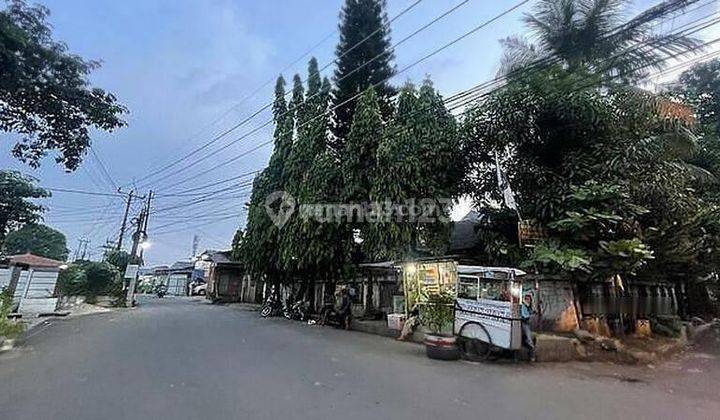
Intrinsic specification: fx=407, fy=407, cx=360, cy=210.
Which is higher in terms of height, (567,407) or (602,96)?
(602,96)

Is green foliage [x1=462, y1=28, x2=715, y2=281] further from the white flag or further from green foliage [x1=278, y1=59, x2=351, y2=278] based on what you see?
green foliage [x1=278, y1=59, x2=351, y2=278]

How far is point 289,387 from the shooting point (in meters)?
5.78

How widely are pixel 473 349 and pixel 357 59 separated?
14.3 m

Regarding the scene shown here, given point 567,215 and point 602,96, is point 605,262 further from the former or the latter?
point 602,96

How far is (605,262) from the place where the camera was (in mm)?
9984

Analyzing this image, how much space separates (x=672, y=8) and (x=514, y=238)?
27.3 ft

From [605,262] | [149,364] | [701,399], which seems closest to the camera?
[701,399]

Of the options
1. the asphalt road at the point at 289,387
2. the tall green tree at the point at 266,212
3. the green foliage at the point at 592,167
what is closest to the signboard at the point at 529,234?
the green foliage at the point at 592,167

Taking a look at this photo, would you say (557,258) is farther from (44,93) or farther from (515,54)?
(44,93)

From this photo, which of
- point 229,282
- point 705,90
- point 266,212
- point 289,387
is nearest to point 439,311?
point 289,387

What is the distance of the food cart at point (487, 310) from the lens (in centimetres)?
861

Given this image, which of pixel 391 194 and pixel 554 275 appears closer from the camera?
pixel 554 275

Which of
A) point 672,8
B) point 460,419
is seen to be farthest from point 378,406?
point 672,8

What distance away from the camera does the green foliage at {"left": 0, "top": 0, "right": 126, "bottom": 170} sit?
787 cm
